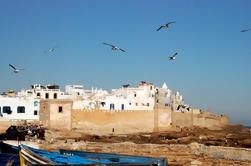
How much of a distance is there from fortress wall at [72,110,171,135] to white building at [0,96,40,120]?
14.5 ft

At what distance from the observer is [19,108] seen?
4488 centimetres

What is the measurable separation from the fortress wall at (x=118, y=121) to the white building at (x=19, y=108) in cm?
441

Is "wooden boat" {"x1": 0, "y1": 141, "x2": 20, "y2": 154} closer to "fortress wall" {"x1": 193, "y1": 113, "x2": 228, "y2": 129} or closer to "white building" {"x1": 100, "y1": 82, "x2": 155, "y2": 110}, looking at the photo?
"white building" {"x1": 100, "y1": 82, "x2": 155, "y2": 110}

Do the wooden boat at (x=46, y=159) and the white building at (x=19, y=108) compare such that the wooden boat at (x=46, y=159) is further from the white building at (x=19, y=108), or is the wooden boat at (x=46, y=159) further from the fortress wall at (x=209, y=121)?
the fortress wall at (x=209, y=121)

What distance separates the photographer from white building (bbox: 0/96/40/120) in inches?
1748

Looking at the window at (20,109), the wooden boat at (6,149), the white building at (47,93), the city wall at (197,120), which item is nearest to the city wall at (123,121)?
the city wall at (197,120)

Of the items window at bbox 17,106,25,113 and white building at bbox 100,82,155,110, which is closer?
window at bbox 17,106,25,113

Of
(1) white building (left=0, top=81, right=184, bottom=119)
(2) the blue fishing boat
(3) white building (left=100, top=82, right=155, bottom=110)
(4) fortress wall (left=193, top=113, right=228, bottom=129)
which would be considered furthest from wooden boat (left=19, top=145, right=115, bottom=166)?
(4) fortress wall (left=193, top=113, right=228, bottom=129)

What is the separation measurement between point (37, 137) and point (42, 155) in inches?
590

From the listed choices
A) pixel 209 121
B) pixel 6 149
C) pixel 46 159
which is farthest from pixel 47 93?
pixel 46 159

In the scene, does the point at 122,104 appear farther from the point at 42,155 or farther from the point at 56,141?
the point at 42,155

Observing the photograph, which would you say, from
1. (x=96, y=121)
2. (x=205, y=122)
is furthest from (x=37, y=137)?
(x=205, y=122)

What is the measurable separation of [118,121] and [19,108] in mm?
9887

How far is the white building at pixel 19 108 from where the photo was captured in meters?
44.4
